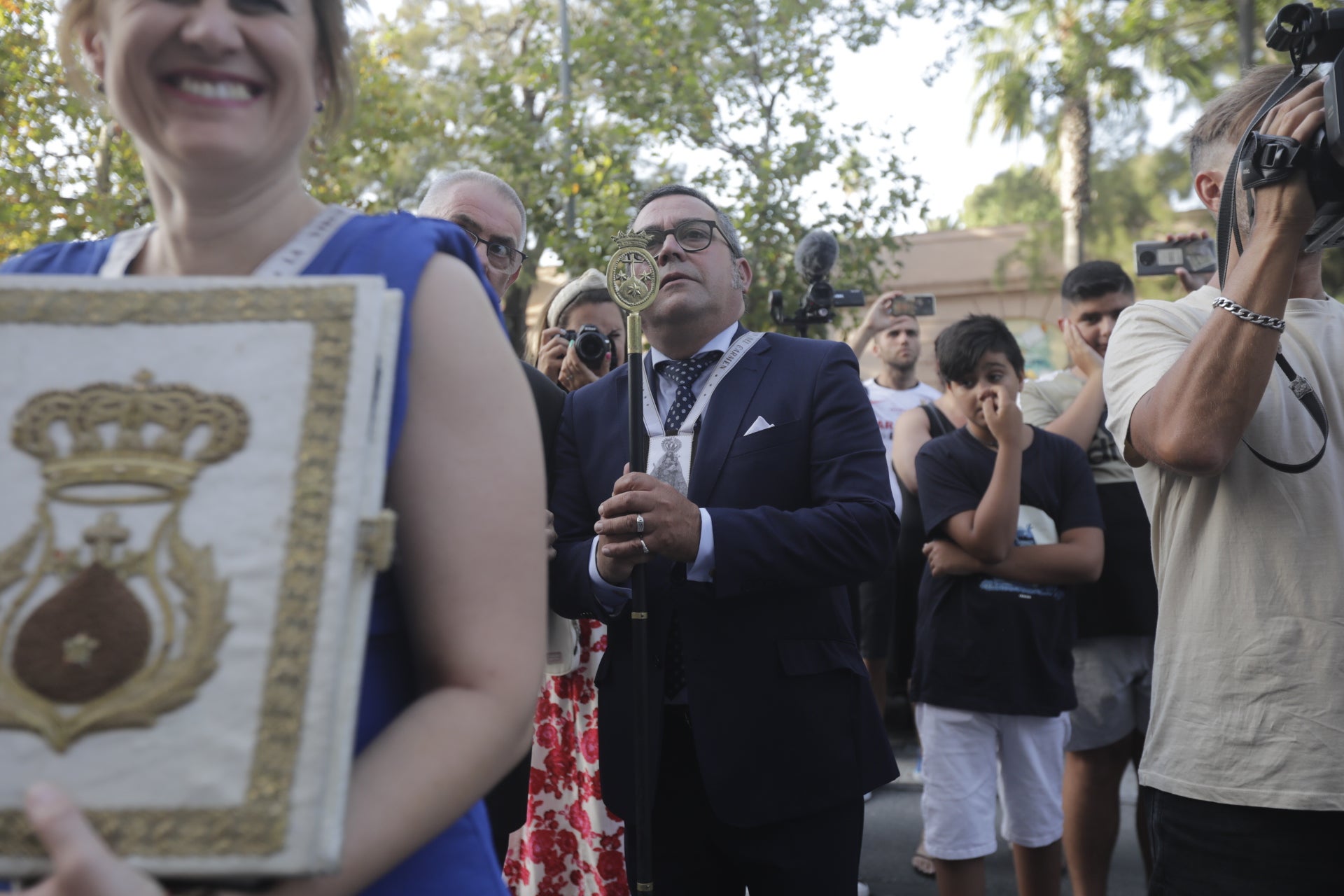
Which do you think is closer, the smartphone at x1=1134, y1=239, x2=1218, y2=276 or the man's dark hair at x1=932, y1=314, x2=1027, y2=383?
the man's dark hair at x1=932, y1=314, x2=1027, y2=383

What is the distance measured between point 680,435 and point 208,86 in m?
2.00

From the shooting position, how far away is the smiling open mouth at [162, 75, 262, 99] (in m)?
1.12

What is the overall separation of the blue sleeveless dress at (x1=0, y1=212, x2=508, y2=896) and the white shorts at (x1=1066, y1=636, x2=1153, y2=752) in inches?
138

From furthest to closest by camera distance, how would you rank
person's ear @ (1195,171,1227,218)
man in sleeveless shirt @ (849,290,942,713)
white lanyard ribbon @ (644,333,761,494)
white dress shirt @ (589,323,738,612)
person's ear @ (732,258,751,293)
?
man in sleeveless shirt @ (849,290,942,713) → person's ear @ (732,258,751,293) → white lanyard ribbon @ (644,333,761,494) → white dress shirt @ (589,323,738,612) → person's ear @ (1195,171,1227,218)

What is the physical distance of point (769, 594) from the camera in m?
2.85

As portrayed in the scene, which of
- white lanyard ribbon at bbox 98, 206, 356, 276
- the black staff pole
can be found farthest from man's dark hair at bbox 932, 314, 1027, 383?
white lanyard ribbon at bbox 98, 206, 356, 276

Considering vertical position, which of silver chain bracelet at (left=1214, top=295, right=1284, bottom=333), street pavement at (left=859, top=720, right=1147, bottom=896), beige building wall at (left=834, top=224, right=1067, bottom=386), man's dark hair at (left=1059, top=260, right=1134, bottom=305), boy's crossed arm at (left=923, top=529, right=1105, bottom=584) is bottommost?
street pavement at (left=859, top=720, right=1147, bottom=896)

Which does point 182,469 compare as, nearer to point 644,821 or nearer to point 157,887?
point 157,887

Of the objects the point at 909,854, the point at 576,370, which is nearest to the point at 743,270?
the point at 576,370

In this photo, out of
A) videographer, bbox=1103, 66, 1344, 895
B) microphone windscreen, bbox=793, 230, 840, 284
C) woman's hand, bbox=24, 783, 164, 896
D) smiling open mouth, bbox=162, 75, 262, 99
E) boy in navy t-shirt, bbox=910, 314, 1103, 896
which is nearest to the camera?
woman's hand, bbox=24, 783, 164, 896

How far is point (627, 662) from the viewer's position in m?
2.95

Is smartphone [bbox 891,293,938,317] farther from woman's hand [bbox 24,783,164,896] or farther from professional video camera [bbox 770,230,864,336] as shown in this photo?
woman's hand [bbox 24,783,164,896]

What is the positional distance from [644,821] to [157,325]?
2.00 metres

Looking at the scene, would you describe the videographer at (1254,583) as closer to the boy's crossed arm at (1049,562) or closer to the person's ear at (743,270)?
the person's ear at (743,270)
